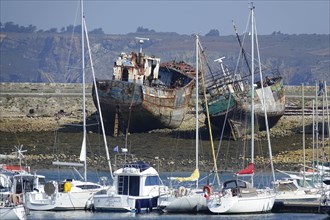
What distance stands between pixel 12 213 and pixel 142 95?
3298cm

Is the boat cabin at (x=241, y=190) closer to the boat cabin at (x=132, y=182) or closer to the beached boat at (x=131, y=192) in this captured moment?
the beached boat at (x=131, y=192)

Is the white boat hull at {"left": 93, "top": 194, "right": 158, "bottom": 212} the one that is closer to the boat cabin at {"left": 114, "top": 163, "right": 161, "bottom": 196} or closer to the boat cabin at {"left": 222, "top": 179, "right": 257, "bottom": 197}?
the boat cabin at {"left": 114, "top": 163, "right": 161, "bottom": 196}

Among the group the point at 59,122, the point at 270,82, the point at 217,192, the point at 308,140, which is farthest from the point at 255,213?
the point at 59,122

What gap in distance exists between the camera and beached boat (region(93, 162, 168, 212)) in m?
55.3

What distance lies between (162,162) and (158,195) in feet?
64.5

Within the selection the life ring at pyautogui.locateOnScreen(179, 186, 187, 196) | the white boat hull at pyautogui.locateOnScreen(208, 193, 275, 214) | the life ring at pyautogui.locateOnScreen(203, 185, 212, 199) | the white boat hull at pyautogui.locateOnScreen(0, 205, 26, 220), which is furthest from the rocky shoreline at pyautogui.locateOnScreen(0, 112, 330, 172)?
the white boat hull at pyautogui.locateOnScreen(0, 205, 26, 220)

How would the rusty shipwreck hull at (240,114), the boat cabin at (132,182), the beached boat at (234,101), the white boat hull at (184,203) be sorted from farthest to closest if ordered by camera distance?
the beached boat at (234,101)
the rusty shipwreck hull at (240,114)
the boat cabin at (132,182)
the white boat hull at (184,203)

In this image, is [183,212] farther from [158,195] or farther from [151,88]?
[151,88]


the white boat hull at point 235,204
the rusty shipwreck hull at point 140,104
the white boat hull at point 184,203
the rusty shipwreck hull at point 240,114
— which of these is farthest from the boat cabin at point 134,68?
the white boat hull at point 235,204

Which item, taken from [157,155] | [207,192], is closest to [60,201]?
[207,192]

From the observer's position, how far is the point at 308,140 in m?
81.1

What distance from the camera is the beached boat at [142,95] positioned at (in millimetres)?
82750

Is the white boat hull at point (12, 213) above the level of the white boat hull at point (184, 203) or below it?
above

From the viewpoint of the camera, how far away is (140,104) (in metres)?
82.6
